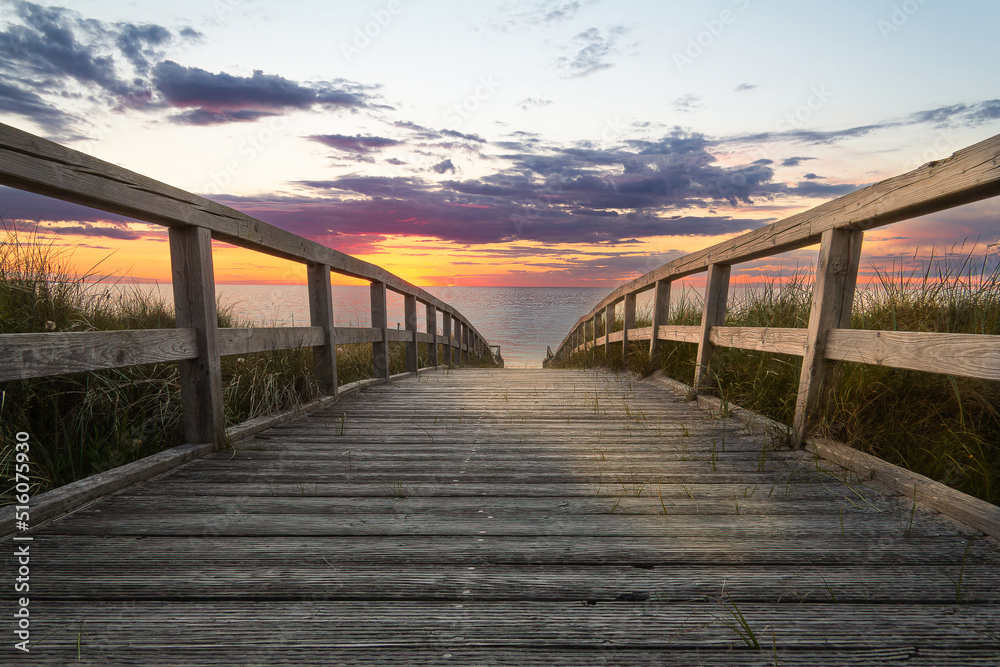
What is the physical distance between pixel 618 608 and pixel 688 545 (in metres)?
0.44

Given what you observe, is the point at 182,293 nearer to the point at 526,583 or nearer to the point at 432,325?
the point at 526,583

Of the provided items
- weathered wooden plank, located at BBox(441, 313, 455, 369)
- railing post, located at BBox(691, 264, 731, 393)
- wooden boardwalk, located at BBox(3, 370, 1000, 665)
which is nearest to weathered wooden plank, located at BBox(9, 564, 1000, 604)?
wooden boardwalk, located at BBox(3, 370, 1000, 665)

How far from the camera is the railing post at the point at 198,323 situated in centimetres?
255

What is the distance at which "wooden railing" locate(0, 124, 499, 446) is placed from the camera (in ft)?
5.66

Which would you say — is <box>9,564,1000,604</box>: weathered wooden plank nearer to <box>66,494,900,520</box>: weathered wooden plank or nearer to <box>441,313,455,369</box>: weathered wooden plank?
<box>66,494,900,520</box>: weathered wooden plank

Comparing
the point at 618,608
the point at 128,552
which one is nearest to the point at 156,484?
the point at 128,552

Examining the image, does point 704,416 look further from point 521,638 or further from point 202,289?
point 202,289

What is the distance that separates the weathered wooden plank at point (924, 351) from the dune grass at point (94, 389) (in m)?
3.33

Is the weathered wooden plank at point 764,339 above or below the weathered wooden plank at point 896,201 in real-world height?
below

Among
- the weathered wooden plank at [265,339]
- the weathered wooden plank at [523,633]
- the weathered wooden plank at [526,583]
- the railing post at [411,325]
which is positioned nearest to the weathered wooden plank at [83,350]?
the weathered wooden plank at [265,339]

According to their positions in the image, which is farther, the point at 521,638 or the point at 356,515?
the point at 356,515

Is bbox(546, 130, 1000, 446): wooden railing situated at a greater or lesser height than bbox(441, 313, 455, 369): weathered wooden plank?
greater

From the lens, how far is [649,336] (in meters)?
5.74

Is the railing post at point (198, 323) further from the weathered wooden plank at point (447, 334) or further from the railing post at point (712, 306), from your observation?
the weathered wooden plank at point (447, 334)
